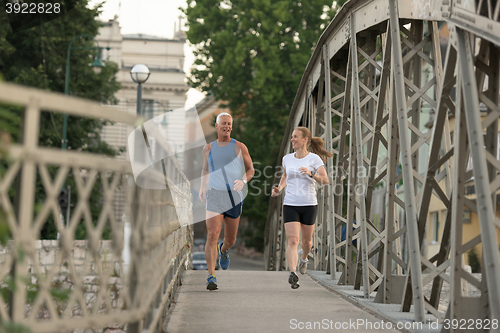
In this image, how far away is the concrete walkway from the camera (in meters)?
5.39

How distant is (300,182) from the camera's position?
26.9 feet

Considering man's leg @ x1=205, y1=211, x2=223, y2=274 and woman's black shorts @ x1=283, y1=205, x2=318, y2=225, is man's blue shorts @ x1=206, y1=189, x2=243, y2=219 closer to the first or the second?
man's leg @ x1=205, y1=211, x2=223, y2=274

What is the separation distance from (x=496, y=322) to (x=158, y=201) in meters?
2.22

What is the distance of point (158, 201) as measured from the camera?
454 cm

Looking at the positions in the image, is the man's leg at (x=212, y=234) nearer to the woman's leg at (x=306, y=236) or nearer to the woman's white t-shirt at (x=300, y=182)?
the woman's white t-shirt at (x=300, y=182)

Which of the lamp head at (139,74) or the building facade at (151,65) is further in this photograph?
the building facade at (151,65)


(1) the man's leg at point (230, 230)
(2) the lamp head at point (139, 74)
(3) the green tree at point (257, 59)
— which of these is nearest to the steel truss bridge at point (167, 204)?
(1) the man's leg at point (230, 230)

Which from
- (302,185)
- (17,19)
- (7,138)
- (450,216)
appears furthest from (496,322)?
(17,19)

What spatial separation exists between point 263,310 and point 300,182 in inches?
88.3

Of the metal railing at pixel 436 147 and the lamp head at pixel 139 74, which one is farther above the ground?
the lamp head at pixel 139 74

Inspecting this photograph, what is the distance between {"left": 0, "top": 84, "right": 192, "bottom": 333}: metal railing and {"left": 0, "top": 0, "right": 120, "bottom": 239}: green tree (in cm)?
2190

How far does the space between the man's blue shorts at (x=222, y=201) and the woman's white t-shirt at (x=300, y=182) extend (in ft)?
2.26

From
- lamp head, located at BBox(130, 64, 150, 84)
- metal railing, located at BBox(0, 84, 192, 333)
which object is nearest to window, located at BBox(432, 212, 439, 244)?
lamp head, located at BBox(130, 64, 150, 84)

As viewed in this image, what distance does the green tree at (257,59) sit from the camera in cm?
3047
